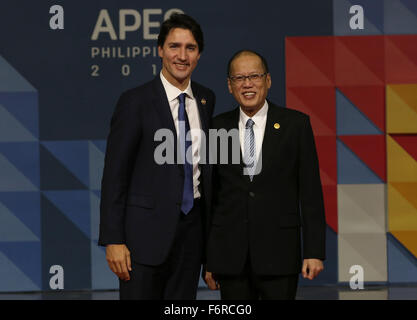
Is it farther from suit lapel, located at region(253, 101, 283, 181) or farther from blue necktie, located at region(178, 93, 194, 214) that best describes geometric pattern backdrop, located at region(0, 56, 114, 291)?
suit lapel, located at region(253, 101, 283, 181)

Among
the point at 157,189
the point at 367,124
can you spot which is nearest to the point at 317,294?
the point at 367,124

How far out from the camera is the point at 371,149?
4.44 meters

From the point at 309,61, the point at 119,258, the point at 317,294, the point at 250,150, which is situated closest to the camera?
the point at 119,258

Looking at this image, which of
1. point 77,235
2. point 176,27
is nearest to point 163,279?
point 176,27

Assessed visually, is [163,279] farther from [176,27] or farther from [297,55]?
[297,55]

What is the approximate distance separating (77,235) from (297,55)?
2080mm

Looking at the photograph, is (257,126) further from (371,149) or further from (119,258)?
(371,149)

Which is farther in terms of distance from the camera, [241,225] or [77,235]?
[77,235]

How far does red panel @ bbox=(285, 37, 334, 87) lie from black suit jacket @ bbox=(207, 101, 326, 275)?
80.0 inches

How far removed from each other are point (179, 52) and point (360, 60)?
237 cm

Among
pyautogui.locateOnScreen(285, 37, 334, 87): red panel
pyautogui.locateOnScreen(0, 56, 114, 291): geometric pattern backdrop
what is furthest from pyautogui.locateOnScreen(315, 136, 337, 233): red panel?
pyautogui.locateOnScreen(0, 56, 114, 291): geometric pattern backdrop

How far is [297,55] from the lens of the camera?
14.5ft

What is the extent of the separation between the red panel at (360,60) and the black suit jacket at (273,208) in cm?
211

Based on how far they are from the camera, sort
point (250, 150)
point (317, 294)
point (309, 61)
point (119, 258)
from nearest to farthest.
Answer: point (119, 258) < point (250, 150) < point (317, 294) < point (309, 61)
